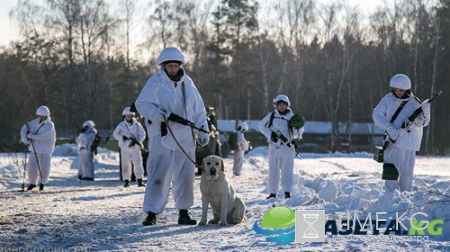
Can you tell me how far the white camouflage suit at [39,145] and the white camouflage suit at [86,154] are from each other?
497 centimetres

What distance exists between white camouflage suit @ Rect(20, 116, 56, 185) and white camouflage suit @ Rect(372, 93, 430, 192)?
8.99 meters

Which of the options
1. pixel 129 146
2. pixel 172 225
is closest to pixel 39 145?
pixel 129 146

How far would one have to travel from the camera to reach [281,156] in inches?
515

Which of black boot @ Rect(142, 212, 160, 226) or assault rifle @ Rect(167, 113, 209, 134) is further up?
assault rifle @ Rect(167, 113, 209, 134)

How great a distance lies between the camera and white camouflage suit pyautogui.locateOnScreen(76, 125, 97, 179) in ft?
70.8

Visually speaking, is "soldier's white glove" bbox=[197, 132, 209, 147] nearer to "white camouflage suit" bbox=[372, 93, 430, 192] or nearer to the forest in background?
"white camouflage suit" bbox=[372, 93, 430, 192]

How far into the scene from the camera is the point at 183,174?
27.6ft

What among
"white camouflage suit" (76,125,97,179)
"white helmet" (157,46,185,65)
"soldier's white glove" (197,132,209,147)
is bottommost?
"white camouflage suit" (76,125,97,179)

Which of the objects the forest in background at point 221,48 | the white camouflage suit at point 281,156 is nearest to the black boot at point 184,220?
the white camouflage suit at point 281,156

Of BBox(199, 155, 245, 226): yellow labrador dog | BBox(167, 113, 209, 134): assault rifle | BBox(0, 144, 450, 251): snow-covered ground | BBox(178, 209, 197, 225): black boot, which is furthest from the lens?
BBox(178, 209, 197, 225): black boot

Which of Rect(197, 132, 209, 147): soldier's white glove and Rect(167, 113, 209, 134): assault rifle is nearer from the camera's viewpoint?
Rect(167, 113, 209, 134): assault rifle

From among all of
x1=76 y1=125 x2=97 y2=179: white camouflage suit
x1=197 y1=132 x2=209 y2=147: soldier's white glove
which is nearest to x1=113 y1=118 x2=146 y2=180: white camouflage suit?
x1=76 y1=125 x2=97 y2=179: white camouflage suit

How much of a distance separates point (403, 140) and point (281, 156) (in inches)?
133

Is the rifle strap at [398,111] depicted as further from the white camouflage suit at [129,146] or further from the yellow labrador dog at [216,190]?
the white camouflage suit at [129,146]
